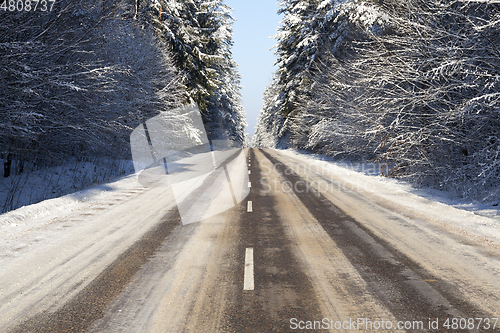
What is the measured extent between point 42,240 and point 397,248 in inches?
255

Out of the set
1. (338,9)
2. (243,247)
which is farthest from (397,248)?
(338,9)

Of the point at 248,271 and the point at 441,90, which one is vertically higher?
the point at 441,90

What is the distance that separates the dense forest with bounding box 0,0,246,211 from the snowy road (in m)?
3.83

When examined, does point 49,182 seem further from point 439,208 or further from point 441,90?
point 441,90

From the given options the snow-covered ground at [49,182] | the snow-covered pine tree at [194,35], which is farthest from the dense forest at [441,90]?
the snow-covered pine tree at [194,35]

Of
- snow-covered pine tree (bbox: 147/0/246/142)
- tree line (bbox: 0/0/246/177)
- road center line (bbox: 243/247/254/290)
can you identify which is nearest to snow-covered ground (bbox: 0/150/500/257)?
tree line (bbox: 0/0/246/177)

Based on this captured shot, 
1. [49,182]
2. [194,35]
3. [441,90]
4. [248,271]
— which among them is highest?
[194,35]

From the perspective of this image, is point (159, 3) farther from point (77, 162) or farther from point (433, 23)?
point (433, 23)

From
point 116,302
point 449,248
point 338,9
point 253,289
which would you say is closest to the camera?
point 116,302

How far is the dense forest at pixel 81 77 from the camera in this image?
9.17m

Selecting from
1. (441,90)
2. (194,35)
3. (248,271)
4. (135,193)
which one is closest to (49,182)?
(135,193)

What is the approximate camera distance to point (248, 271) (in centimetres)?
466

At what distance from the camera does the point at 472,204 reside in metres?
9.05

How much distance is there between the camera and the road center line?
419 cm
